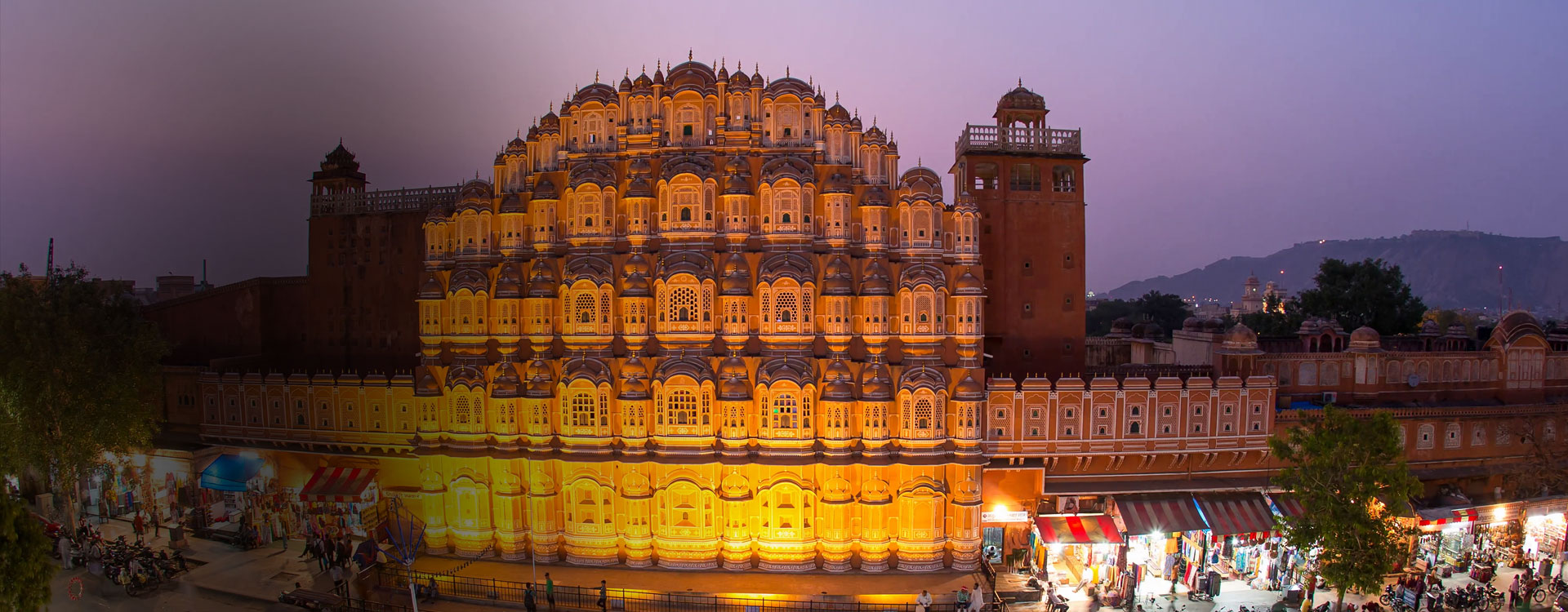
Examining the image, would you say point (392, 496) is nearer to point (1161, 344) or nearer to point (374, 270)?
point (374, 270)

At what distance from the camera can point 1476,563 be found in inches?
923

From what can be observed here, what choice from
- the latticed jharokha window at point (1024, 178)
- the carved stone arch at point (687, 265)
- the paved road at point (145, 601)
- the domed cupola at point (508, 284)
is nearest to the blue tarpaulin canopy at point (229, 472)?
the paved road at point (145, 601)

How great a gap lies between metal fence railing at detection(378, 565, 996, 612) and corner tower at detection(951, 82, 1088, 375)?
388 inches

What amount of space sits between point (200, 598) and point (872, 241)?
2193 centimetres

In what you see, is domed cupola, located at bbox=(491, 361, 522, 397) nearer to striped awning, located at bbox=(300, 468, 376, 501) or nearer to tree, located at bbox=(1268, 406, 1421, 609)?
striped awning, located at bbox=(300, 468, 376, 501)

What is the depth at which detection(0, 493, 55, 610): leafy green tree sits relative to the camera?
14617 millimetres

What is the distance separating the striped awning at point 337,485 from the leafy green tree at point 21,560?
9.35 m

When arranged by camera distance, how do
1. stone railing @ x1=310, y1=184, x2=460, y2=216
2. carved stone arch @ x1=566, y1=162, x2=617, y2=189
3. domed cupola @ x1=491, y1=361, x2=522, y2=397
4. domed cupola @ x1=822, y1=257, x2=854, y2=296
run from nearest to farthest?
domed cupola @ x1=822, y1=257, x2=854, y2=296 → domed cupola @ x1=491, y1=361, x2=522, y2=397 → carved stone arch @ x1=566, y1=162, x2=617, y2=189 → stone railing @ x1=310, y1=184, x2=460, y2=216

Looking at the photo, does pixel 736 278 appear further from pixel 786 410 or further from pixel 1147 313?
pixel 1147 313

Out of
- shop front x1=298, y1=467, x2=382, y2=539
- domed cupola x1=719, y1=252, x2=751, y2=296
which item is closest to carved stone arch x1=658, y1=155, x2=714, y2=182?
domed cupola x1=719, y1=252, x2=751, y2=296

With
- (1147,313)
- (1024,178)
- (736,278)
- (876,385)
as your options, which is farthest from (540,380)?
(1147,313)

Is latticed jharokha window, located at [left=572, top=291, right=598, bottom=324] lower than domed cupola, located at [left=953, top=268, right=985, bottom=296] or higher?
lower

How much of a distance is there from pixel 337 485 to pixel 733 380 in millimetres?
14156

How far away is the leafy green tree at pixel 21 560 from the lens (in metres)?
14.6
